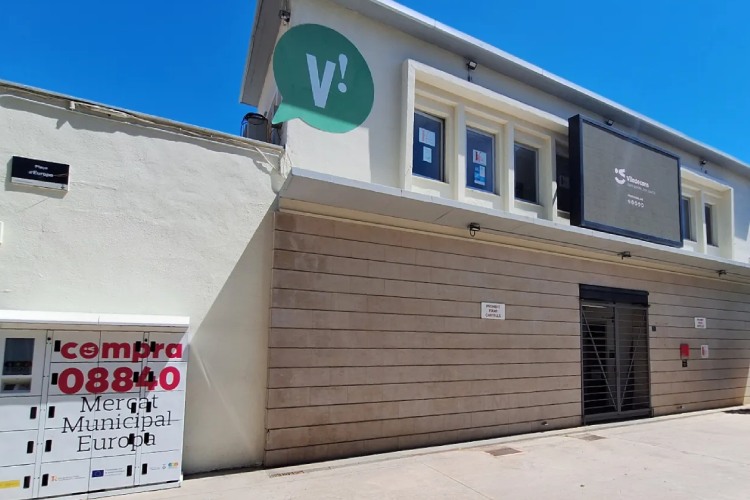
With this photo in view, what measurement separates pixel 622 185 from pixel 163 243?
8.13m

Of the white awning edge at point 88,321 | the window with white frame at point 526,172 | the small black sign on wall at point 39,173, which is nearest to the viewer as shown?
the white awning edge at point 88,321

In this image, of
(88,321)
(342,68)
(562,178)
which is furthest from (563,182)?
(88,321)

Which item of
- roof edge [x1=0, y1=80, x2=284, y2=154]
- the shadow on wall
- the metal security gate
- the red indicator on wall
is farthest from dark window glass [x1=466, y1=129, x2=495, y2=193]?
the red indicator on wall

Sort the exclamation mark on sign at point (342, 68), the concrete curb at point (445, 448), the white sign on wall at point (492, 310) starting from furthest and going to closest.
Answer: the white sign on wall at point (492, 310), the exclamation mark on sign at point (342, 68), the concrete curb at point (445, 448)

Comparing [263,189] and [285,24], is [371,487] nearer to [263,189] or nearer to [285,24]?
[263,189]

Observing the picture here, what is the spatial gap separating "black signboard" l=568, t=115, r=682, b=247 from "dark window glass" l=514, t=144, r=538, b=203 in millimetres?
670

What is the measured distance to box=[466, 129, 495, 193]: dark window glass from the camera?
8117mm

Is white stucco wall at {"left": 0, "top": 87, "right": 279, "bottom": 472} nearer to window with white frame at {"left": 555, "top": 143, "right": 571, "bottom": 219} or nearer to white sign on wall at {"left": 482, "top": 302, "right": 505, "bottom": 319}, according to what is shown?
white sign on wall at {"left": 482, "top": 302, "right": 505, "bottom": 319}

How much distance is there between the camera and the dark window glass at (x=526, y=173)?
8.83 meters

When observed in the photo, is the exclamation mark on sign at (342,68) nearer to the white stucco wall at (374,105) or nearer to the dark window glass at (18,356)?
the white stucco wall at (374,105)

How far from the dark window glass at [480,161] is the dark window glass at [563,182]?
5.18ft

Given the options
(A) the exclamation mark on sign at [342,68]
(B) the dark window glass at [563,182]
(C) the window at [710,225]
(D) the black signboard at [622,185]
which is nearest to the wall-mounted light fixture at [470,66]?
(D) the black signboard at [622,185]

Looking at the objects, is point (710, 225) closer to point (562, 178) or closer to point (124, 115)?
point (562, 178)

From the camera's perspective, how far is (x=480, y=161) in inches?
326
